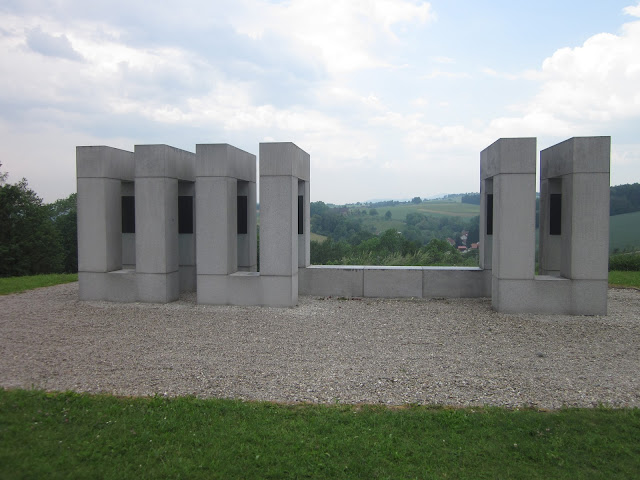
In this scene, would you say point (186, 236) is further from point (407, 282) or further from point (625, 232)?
point (625, 232)

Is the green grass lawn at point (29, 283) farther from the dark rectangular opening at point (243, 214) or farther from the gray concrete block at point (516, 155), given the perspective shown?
the gray concrete block at point (516, 155)

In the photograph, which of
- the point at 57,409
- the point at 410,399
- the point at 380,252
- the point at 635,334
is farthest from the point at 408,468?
the point at 380,252

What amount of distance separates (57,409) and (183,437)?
1660 mm

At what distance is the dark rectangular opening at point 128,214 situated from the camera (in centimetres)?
1367

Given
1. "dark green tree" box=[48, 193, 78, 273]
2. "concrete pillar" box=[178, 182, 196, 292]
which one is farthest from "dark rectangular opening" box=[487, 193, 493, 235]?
"dark green tree" box=[48, 193, 78, 273]

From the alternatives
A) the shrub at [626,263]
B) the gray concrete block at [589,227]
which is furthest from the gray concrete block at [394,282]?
the shrub at [626,263]

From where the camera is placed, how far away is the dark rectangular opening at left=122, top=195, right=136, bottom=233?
13.7m

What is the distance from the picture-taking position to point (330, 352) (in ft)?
26.4

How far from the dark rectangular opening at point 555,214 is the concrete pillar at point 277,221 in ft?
21.8

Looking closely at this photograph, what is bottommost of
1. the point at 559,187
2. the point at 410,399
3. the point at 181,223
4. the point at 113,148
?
the point at 410,399

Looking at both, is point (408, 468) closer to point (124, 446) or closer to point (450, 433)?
point (450, 433)

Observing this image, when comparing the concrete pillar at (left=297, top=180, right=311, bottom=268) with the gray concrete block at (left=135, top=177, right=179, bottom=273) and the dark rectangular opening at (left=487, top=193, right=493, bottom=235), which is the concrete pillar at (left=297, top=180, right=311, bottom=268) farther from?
the dark rectangular opening at (left=487, top=193, right=493, bottom=235)

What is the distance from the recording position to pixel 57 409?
5387 mm

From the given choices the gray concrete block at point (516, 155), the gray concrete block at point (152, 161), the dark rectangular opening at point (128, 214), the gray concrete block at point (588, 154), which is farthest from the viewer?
the dark rectangular opening at point (128, 214)
